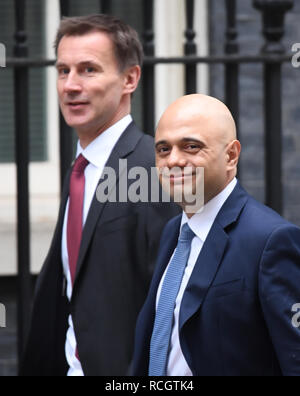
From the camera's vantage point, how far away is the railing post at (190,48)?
4.12 m

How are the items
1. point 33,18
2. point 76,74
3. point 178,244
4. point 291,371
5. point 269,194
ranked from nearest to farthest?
point 291,371 < point 178,244 < point 76,74 < point 269,194 < point 33,18

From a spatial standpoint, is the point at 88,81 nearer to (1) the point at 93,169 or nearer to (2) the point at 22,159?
(1) the point at 93,169

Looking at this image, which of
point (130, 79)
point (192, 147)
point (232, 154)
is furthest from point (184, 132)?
point (130, 79)

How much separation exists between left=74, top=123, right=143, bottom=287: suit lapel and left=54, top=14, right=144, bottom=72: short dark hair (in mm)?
218

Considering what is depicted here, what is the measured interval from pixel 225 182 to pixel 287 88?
3684 mm

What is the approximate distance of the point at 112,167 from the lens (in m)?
3.51

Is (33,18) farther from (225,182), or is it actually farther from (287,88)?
(225,182)

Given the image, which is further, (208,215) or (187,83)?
(187,83)

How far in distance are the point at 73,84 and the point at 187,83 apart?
807mm

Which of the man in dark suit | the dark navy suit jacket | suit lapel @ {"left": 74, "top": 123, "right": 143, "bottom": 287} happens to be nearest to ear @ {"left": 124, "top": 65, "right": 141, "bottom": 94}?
the man in dark suit

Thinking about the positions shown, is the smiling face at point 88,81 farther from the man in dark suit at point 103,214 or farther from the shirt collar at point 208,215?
the shirt collar at point 208,215

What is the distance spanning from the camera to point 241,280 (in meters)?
2.60

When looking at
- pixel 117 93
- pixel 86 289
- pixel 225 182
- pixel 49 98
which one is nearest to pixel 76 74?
pixel 117 93

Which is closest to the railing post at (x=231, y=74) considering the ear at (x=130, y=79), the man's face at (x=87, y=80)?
the ear at (x=130, y=79)
